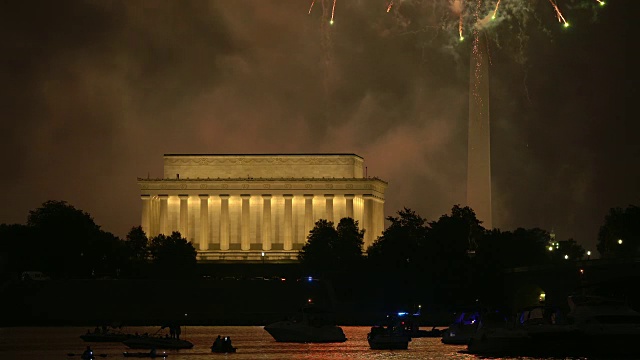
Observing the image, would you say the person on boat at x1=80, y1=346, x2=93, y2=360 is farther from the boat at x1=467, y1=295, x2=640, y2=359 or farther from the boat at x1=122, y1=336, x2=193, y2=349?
the boat at x1=467, y1=295, x2=640, y2=359

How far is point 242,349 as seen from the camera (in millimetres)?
146000

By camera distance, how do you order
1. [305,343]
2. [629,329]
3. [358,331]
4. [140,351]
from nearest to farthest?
[629,329] → [140,351] → [305,343] → [358,331]

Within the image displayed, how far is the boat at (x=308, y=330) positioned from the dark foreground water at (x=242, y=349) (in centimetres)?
72

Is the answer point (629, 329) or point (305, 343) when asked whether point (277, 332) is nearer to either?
point (305, 343)

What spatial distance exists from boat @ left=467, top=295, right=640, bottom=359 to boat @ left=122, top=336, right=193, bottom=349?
91.8ft

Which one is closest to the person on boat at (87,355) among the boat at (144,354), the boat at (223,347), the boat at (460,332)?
the boat at (144,354)

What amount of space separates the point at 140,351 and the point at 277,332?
51.8 ft

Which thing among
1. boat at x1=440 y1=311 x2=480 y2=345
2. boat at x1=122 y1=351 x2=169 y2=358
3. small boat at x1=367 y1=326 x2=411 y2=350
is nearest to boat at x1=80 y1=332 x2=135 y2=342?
boat at x1=122 y1=351 x2=169 y2=358

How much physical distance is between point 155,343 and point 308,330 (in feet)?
48.4

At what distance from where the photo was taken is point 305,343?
155 meters

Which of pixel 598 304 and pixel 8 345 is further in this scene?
pixel 8 345

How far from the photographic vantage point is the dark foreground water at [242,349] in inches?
5384

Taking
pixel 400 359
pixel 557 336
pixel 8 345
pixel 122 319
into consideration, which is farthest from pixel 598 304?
pixel 122 319

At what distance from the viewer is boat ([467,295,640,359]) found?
121 meters
